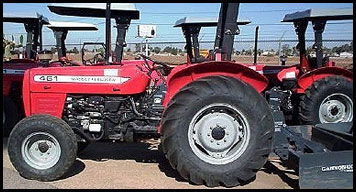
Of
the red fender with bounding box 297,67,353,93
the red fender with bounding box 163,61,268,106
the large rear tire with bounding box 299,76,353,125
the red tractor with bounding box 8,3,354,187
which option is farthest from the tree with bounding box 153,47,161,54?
the red fender with bounding box 163,61,268,106

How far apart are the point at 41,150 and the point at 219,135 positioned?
1801 millimetres

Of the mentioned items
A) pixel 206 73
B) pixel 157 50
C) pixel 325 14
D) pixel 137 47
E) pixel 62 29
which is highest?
pixel 325 14

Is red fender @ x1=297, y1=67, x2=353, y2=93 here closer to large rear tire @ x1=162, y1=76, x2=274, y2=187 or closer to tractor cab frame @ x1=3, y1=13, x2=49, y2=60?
large rear tire @ x1=162, y1=76, x2=274, y2=187

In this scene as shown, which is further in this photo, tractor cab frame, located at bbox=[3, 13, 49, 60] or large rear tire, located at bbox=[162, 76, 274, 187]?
tractor cab frame, located at bbox=[3, 13, 49, 60]

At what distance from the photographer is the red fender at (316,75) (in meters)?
6.54

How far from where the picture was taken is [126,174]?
4.64 meters

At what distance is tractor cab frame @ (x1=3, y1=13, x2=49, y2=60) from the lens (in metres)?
9.07

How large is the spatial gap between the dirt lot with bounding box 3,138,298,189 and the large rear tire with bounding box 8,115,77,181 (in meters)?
0.11

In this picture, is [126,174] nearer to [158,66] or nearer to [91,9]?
[158,66]

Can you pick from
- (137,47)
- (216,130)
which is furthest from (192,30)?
(137,47)

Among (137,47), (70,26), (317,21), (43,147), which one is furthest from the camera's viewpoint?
(137,47)

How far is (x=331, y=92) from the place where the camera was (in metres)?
6.36

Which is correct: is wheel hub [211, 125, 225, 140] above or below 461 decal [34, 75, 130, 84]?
below

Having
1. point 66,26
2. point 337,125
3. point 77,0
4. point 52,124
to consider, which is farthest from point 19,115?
point 337,125
